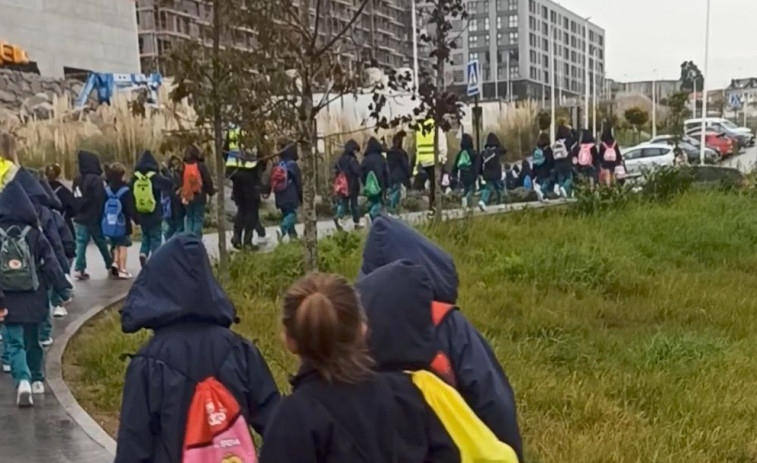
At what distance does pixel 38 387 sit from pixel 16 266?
0.99 m

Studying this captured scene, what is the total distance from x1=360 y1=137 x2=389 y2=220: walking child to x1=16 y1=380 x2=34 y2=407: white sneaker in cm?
1007

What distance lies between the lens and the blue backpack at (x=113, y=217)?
12.5m

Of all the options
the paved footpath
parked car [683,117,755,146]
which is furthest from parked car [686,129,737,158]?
the paved footpath

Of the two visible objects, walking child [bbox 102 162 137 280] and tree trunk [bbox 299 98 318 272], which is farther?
walking child [bbox 102 162 137 280]

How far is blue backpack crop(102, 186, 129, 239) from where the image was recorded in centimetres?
1252

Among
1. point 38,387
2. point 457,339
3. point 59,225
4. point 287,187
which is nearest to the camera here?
point 457,339

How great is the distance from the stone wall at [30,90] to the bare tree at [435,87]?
17.9 metres

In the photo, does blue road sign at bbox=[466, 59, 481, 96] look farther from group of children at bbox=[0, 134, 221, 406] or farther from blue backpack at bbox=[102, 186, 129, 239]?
blue backpack at bbox=[102, 186, 129, 239]

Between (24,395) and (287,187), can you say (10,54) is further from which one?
(24,395)

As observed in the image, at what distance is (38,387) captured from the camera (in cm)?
752

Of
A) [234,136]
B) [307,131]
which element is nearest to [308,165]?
[307,131]

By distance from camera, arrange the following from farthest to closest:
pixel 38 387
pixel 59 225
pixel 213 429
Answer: pixel 59 225 < pixel 38 387 < pixel 213 429

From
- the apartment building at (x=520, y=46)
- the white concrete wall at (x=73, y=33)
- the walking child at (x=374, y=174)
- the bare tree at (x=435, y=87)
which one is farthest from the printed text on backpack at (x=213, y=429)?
the apartment building at (x=520, y=46)

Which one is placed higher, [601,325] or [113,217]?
[113,217]
